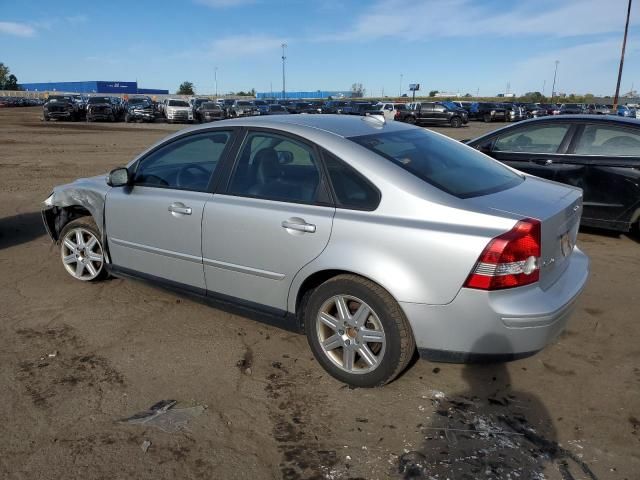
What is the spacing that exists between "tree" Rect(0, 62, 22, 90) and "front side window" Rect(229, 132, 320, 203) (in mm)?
137328

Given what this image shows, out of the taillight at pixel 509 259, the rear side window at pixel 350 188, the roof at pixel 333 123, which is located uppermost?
the roof at pixel 333 123

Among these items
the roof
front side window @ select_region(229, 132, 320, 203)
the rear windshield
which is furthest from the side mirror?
the rear windshield

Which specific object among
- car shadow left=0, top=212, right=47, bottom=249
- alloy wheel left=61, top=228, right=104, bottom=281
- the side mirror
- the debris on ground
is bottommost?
the debris on ground

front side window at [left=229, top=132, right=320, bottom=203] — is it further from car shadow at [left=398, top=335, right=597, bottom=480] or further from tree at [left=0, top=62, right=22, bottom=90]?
tree at [left=0, top=62, right=22, bottom=90]

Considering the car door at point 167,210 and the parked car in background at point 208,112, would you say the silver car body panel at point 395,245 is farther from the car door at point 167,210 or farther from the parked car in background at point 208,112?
the parked car in background at point 208,112

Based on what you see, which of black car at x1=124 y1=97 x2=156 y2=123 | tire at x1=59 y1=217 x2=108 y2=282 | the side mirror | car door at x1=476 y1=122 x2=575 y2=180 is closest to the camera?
the side mirror

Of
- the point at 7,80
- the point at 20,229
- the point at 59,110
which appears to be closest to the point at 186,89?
the point at 7,80

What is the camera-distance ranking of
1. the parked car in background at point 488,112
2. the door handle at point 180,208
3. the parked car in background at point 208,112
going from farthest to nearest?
the parked car in background at point 488,112 < the parked car in background at point 208,112 < the door handle at point 180,208

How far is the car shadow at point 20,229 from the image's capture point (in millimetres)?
6555

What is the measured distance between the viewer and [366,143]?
338 cm

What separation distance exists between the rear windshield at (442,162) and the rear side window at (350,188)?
23cm

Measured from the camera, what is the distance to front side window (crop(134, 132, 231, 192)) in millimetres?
3863

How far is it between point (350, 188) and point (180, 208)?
4.48ft

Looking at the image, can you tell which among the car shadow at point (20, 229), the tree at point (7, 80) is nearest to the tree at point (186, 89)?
the tree at point (7, 80)
